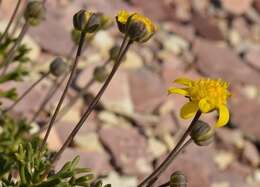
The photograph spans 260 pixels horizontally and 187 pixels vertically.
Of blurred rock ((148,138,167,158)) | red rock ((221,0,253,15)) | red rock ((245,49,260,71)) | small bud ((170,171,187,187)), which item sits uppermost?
red rock ((221,0,253,15))

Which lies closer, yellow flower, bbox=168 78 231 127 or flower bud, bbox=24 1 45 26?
yellow flower, bbox=168 78 231 127

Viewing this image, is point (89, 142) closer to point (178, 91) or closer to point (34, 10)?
point (34, 10)

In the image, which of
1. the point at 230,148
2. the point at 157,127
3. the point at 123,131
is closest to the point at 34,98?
the point at 123,131

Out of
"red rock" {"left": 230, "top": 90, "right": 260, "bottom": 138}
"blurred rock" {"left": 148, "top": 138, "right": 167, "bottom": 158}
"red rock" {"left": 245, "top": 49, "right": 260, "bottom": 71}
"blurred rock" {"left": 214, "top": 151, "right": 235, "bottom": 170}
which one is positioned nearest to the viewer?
"blurred rock" {"left": 148, "top": 138, "right": 167, "bottom": 158}

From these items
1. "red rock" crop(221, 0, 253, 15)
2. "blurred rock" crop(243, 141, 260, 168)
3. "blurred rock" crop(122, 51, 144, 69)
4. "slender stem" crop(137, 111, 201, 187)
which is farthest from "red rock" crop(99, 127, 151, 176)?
"red rock" crop(221, 0, 253, 15)

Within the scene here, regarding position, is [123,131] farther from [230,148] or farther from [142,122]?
[230,148]

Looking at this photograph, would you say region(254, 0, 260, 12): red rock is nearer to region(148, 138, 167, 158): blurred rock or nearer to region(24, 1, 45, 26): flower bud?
region(148, 138, 167, 158): blurred rock

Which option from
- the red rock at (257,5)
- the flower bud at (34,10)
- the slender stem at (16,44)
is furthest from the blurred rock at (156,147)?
the red rock at (257,5)
